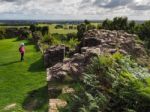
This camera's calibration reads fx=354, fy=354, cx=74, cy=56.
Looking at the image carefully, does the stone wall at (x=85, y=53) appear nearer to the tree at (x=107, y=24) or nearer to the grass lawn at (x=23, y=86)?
the grass lawn at (x=23, y=86)

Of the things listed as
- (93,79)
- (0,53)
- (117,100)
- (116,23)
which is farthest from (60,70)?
(116,23)

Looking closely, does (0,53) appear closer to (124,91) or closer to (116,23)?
(116,23)

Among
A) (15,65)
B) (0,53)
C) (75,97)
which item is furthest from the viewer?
(0,53)

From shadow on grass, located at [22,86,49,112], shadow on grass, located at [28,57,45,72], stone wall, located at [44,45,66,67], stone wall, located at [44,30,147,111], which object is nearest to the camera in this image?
shadow on grass, located at [22,86,49,112]

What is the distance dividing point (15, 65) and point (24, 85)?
710cm

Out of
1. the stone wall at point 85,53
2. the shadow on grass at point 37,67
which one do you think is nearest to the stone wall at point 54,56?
the stone wall at point 85,53

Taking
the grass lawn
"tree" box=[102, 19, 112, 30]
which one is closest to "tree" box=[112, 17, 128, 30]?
"tree" box=[102, 19, 112, 30]

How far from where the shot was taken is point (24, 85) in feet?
63.7

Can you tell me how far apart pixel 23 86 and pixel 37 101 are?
3201mm

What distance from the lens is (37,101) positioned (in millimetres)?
16188

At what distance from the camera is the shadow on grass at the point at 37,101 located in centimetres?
1514

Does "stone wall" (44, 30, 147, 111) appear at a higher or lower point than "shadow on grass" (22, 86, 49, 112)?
higher

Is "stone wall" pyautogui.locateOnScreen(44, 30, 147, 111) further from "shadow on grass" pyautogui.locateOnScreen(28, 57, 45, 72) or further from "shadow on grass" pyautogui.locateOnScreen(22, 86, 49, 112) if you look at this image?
"shadow on grass" pyautogui.locateOnScreen(22, 86, 49, 112)

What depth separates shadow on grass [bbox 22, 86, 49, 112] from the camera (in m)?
15.1
